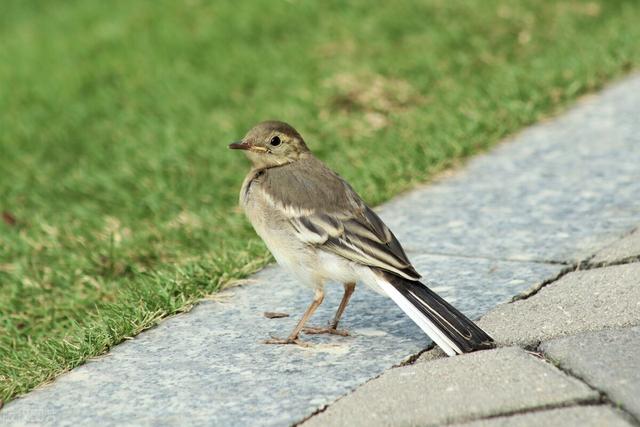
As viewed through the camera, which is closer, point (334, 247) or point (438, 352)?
point (438, 352)

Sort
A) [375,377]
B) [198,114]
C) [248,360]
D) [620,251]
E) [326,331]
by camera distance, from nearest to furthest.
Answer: [375,377] → [248,360] → [326,331] → [620,251] → [198,114]

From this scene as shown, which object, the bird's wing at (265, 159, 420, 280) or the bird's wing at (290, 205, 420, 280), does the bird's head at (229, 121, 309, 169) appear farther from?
the bird's wing at (290, 205, 420, 280)

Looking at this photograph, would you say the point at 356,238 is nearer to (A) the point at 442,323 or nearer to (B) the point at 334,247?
(B) the point at 334,247

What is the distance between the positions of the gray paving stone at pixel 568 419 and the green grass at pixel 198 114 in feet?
6.32

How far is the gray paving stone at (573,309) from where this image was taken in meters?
4.23

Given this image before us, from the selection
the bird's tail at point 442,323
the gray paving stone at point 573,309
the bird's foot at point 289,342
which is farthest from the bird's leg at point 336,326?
the gray paving stone at point 573,309

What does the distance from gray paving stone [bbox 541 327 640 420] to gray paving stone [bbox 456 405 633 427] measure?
78 mm

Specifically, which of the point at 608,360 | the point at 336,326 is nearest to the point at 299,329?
the point at 336,326

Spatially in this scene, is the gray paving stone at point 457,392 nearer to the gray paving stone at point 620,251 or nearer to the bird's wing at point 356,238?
the bird's wing at point 356,238

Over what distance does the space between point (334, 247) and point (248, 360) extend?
0.60 meters

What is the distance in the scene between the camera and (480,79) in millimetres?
8789

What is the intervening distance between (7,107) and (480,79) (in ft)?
14.6

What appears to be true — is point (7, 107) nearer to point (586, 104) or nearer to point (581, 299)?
point (586, 104)

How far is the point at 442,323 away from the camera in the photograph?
4.06 m
